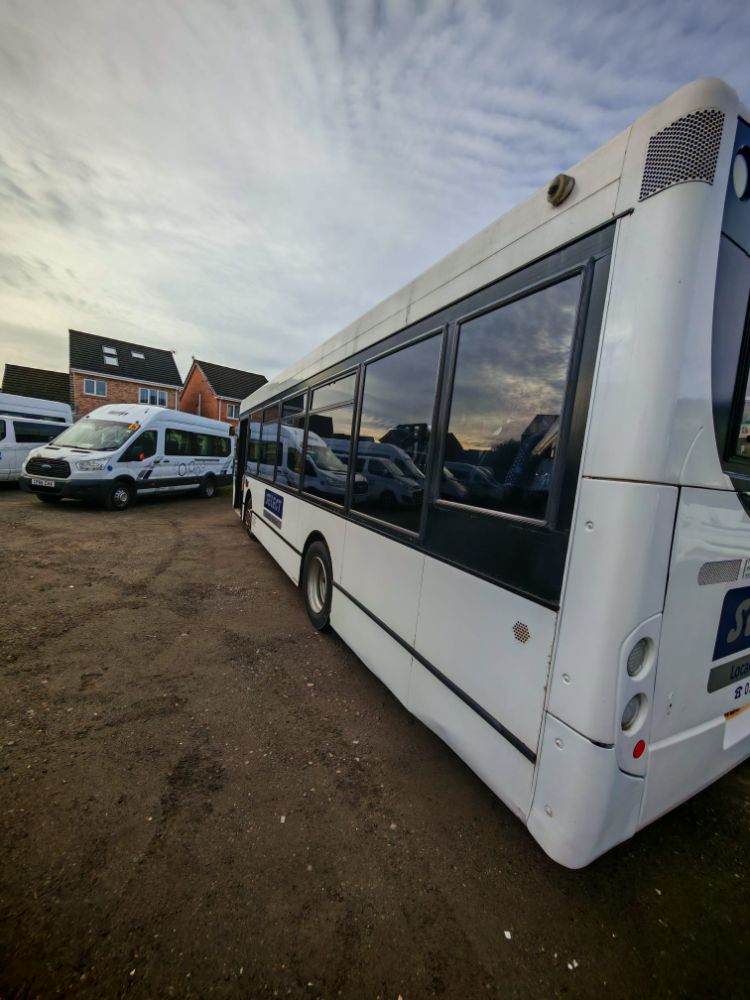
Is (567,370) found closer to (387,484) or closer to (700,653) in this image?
(700,653)

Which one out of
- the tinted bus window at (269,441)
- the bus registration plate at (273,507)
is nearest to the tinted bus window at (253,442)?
the tinted bus window at (269,441)

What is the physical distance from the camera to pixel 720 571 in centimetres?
176

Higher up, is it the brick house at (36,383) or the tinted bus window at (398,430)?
the brick house at (36,383)

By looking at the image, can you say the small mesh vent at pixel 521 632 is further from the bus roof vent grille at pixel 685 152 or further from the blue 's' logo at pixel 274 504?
the blue 's' logo at pixel 274 504

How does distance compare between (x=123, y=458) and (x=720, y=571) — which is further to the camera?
(x=123, y=458)

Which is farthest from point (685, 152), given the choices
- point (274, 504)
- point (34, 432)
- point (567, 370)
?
point (34, 432)

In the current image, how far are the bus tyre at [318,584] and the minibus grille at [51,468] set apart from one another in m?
8.85

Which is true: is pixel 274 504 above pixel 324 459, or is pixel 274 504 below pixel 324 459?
below

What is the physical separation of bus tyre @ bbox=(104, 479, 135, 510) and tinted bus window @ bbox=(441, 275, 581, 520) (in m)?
11.4

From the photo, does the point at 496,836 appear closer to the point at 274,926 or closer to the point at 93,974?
the point at 274,926

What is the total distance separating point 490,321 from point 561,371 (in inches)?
24.3

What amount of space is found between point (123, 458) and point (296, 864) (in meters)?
11.8

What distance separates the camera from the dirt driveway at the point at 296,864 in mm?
1611

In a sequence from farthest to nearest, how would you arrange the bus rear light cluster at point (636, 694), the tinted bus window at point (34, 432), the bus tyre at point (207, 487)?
the bus tyre at point (207, 487) → the tinted bus window at point (34, 432) → the bus rear light cluster at point (636, 694)
